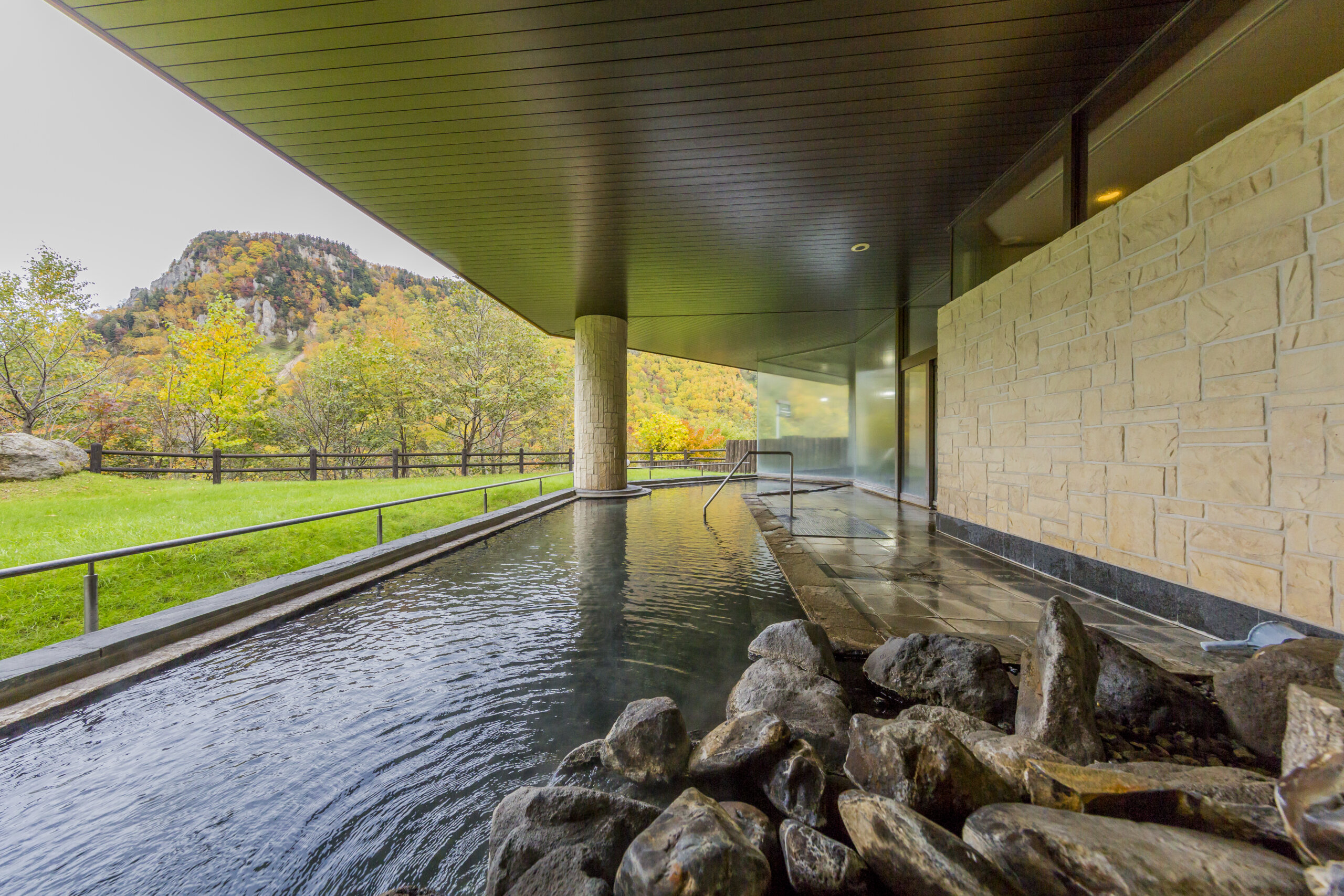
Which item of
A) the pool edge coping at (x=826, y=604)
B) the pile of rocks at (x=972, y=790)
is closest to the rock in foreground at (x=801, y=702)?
the pile of rocks at (x=972, y=790)

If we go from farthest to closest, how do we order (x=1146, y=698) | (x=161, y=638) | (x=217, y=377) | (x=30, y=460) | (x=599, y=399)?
(x=217, y=377) < (x=599, y=399) < (x=30, y=460) < (x=161, y=638) < (x=1146, y=698)

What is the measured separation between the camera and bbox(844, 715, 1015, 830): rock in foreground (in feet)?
4.27

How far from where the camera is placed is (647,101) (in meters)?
3.62

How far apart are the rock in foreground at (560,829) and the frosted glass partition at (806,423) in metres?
10.0

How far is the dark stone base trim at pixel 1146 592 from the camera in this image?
2.23 meters

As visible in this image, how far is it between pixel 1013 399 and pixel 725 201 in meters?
3.54

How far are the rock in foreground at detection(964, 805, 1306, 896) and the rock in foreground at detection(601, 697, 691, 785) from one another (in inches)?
33.8

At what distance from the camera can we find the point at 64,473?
890cm

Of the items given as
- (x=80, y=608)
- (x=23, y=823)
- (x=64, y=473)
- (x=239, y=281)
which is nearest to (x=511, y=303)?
(x=80, y=608)

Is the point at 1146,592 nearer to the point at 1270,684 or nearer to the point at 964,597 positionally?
the point at 964,597

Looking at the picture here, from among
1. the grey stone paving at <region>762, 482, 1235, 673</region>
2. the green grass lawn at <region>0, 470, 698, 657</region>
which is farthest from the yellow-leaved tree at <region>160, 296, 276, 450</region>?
the grey stone paving at <region>762, 482, 1235, 673</region>

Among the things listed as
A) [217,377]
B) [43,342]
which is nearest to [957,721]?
[217,377]

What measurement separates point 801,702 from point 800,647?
1.12 ft

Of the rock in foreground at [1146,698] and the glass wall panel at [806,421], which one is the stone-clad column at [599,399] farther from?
the rock in foreground at [1146,698]
